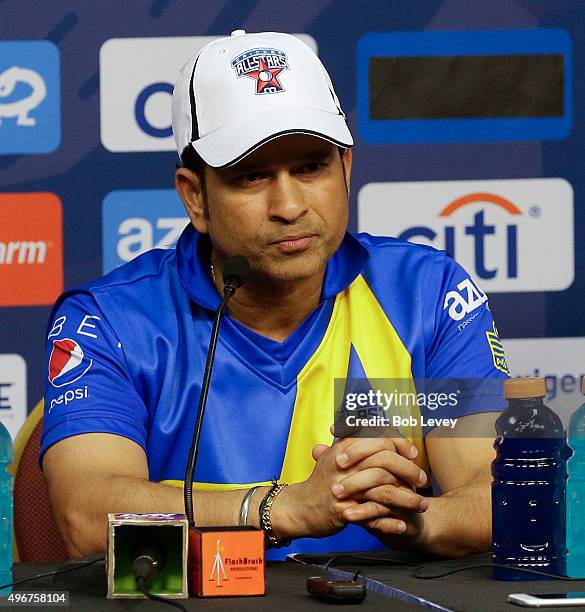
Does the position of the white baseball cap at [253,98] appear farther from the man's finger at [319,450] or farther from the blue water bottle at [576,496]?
the blue water bottle at [576,496]

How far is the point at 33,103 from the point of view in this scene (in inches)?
97.6

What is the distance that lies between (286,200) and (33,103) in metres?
0.82

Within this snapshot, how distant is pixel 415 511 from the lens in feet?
5.13

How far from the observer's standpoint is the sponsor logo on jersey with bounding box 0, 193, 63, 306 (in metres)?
2.47

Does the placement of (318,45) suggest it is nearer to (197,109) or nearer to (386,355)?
(197,109)

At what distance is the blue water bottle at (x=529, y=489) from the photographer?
1.37 metres

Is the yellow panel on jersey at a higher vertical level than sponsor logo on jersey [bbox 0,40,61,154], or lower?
lower

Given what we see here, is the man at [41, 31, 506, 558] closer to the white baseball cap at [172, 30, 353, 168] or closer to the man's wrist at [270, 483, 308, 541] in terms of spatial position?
the white baseball cap at [172, 30, 353, 168]

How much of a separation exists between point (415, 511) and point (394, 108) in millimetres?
1144

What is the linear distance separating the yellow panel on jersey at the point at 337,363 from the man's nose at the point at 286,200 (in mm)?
244

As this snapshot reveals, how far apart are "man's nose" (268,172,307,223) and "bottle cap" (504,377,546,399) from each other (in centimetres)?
59

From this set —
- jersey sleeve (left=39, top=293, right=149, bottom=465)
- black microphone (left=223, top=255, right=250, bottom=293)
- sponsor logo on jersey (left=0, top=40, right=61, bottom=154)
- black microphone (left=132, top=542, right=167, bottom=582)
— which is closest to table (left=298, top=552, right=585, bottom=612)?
black microphone (left=132, top=542, right=167, bottom=582)

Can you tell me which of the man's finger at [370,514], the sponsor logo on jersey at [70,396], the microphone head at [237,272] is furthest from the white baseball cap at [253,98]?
the man's finger at [370,514]

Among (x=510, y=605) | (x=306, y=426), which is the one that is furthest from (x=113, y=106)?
(x=510, y=605)
